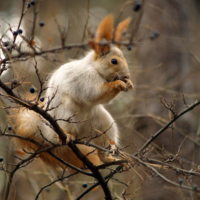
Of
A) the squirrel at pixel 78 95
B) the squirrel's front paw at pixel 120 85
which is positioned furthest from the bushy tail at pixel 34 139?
the squirrel's front paw at pixel 120 85

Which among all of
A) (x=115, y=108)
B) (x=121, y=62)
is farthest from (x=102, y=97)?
(x=115, y=108)

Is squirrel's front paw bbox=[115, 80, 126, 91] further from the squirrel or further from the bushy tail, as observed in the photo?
the bushy tail

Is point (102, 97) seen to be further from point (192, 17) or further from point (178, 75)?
point (192, 17)

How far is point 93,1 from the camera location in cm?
803

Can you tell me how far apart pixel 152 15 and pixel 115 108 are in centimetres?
208

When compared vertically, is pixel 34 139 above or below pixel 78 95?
below

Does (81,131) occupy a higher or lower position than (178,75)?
lower

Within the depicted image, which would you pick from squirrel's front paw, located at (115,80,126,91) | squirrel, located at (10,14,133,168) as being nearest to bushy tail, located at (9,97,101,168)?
squirrel, located at (10,14,133,168)

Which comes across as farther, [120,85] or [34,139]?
[34,139]

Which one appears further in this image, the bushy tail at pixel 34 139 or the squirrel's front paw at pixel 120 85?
the bushy tail at pixel 34 139

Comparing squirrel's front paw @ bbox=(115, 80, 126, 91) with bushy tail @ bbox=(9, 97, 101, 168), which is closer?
squirrel's front paw @ bbox=(115, 80, 126, 91)

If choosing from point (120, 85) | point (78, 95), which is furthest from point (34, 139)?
point (120, 85)

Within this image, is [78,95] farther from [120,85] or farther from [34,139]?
Answer: [34,139]

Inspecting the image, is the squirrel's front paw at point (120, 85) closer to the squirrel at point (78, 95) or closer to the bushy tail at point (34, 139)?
the squirrel at point (78, 95)
